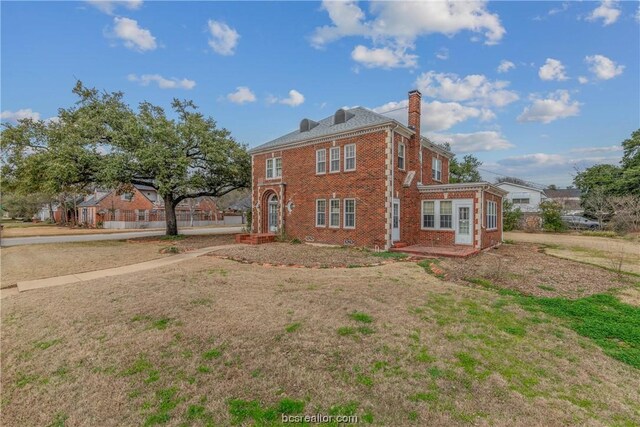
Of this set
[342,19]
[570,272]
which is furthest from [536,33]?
[570,272]

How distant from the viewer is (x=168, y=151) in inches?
750

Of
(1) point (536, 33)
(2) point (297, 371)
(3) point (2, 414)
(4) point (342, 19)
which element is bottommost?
(3) point (2, 414)

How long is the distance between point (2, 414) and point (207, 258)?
29.5ft

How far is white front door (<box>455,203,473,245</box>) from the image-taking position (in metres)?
15.0

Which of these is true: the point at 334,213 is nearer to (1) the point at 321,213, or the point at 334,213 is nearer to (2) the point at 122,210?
(1) the point at 321,213

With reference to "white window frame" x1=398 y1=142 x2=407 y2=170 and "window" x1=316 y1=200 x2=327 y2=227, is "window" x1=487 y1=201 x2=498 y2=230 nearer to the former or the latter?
"white window frame" x1=398 y1=142 x2=407 y2=170

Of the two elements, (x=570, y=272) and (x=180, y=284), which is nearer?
(x=180, y=284)

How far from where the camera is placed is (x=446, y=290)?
767cm

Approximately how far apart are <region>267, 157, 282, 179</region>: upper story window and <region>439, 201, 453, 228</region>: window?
32.1 ft

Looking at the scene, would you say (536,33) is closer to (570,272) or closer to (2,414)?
(570,272)

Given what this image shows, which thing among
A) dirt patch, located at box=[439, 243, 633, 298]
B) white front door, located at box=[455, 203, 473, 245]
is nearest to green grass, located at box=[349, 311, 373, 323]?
dirt patch, located at box=[439, 243, 633, 298]

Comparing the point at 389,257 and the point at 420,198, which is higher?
the point at 420,198

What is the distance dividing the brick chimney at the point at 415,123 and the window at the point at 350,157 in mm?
3257

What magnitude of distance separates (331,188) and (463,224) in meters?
7.00
